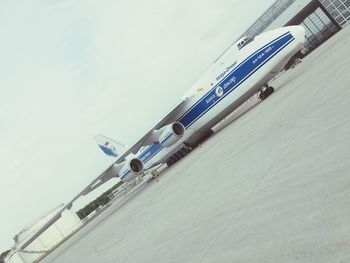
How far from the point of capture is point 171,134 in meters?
23.4

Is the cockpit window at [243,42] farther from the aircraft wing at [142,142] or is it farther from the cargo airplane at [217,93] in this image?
the aircraft wing at [142,142]

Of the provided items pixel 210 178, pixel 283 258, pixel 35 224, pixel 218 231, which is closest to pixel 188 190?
pixel 210 178

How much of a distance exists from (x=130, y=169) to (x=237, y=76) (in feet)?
25.9

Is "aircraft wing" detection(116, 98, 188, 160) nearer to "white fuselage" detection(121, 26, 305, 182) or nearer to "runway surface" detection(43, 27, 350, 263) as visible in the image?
"white fuselage" detection(121, 26, 305, 182)

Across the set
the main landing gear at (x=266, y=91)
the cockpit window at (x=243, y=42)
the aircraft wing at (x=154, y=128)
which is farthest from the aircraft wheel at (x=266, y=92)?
the aircraft wing at (x=154, y=128)

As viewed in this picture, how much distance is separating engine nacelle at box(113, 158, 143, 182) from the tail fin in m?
8.22

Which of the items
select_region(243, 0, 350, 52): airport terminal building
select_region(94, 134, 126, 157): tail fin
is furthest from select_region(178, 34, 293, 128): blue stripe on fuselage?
select_region(243, 0, 350, 52): airport terminal building

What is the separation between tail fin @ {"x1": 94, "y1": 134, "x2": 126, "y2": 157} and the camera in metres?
33.2

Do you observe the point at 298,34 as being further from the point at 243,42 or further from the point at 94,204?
the point at 94,204

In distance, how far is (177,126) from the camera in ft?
78.3

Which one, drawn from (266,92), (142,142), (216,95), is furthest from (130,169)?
(266,92)

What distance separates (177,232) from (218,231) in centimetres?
177

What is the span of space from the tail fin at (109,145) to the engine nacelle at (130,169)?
27.0 ft

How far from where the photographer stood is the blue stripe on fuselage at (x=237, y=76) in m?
20.3
